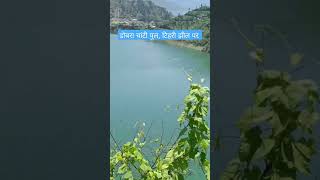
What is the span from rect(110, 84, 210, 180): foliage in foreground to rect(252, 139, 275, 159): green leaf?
1.32 meters

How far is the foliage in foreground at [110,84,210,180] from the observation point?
241 cm

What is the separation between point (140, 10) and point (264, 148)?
147 centimetres

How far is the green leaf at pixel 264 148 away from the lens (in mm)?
1052

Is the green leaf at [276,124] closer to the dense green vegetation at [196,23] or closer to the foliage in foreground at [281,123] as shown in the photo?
the foliage in foreground at [281,123]

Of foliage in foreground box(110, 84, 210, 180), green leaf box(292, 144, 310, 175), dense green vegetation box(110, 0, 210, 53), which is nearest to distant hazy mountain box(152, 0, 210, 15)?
dense green vegetation box(110, 0, 210, 53)

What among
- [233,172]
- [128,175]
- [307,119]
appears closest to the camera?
[307,119]

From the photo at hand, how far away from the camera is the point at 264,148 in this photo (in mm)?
1061

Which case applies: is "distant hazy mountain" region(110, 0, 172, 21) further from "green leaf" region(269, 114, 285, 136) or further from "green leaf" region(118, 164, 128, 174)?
"green leaf" region(269, 114, 285, 136)

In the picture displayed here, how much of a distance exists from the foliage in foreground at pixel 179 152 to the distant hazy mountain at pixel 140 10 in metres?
0.38

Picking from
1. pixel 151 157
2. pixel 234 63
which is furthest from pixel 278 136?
pixel 151 157

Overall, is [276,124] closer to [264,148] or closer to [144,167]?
[264,148]

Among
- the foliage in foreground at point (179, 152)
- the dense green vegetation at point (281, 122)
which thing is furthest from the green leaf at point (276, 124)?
the foliage in foreground at point (179, 152)

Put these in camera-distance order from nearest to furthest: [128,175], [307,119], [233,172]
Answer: [307,119]
[233,172]
[128,175]

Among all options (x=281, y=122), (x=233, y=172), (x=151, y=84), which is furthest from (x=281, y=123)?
(x=151, y=84)
